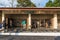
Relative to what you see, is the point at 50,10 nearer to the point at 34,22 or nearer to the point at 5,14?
the point at 34,22

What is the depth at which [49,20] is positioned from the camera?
2841cm

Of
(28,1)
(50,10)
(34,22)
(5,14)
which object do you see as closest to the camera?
(50,10)

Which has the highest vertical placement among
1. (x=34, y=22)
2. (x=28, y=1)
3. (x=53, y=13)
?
(x=28, y=1)

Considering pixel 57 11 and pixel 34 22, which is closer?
pixel 57 11

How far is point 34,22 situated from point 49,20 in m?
2.98

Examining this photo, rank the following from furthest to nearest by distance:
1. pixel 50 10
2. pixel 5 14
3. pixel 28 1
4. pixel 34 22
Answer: pixel 28 1
pixel 34 22
pixel 5 14
pixel 50 10

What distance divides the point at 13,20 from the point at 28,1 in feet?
77.5

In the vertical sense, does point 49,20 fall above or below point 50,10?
below

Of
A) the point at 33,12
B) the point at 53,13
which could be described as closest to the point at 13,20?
the point at 33,12

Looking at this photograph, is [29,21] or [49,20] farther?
[49,20]

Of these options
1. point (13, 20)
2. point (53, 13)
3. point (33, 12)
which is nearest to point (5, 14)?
point (13, 20)

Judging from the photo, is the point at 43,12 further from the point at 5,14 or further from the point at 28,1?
the point at 28,1

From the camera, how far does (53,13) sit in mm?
25312

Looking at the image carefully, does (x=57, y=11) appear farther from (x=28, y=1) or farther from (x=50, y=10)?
(x=28, y=1)
